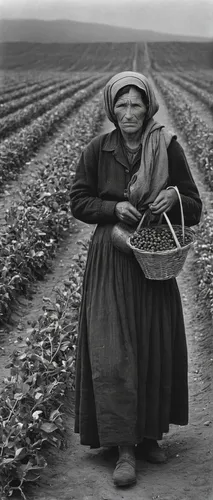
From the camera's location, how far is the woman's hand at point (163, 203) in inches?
116

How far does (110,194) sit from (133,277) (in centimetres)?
35

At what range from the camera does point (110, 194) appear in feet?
10.2

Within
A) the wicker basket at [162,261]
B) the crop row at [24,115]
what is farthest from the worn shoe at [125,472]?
the crop row at [24,115]

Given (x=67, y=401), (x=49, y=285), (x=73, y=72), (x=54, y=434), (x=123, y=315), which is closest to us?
(x=123, y=315)

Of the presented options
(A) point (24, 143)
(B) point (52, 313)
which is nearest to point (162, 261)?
(B) point (52, 313)

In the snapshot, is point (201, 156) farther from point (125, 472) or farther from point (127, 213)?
point (125, 472)

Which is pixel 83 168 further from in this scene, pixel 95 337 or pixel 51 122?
pixel 51 122

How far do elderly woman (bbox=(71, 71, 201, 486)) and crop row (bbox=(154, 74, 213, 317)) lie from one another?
7.21 feet

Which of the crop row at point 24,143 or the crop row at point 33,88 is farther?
the crop row at point 33,88

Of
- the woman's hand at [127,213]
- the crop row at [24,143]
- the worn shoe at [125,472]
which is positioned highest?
A: the woman's hand at [127,213]

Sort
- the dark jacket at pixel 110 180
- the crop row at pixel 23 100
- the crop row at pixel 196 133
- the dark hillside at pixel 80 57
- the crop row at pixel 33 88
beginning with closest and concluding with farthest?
the dark jacket at pixel 110 180 → the crop row at pixel 196 133 → the crop row at pixel 23 100 → the crop row at pixel 33 88 → the dark hillside at pixel 80 57

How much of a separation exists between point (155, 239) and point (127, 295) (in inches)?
11.6

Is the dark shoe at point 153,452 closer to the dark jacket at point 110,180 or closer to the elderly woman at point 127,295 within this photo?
the elderly woman at point 127,295

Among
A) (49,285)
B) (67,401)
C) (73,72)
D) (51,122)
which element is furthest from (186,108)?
(73,72)
